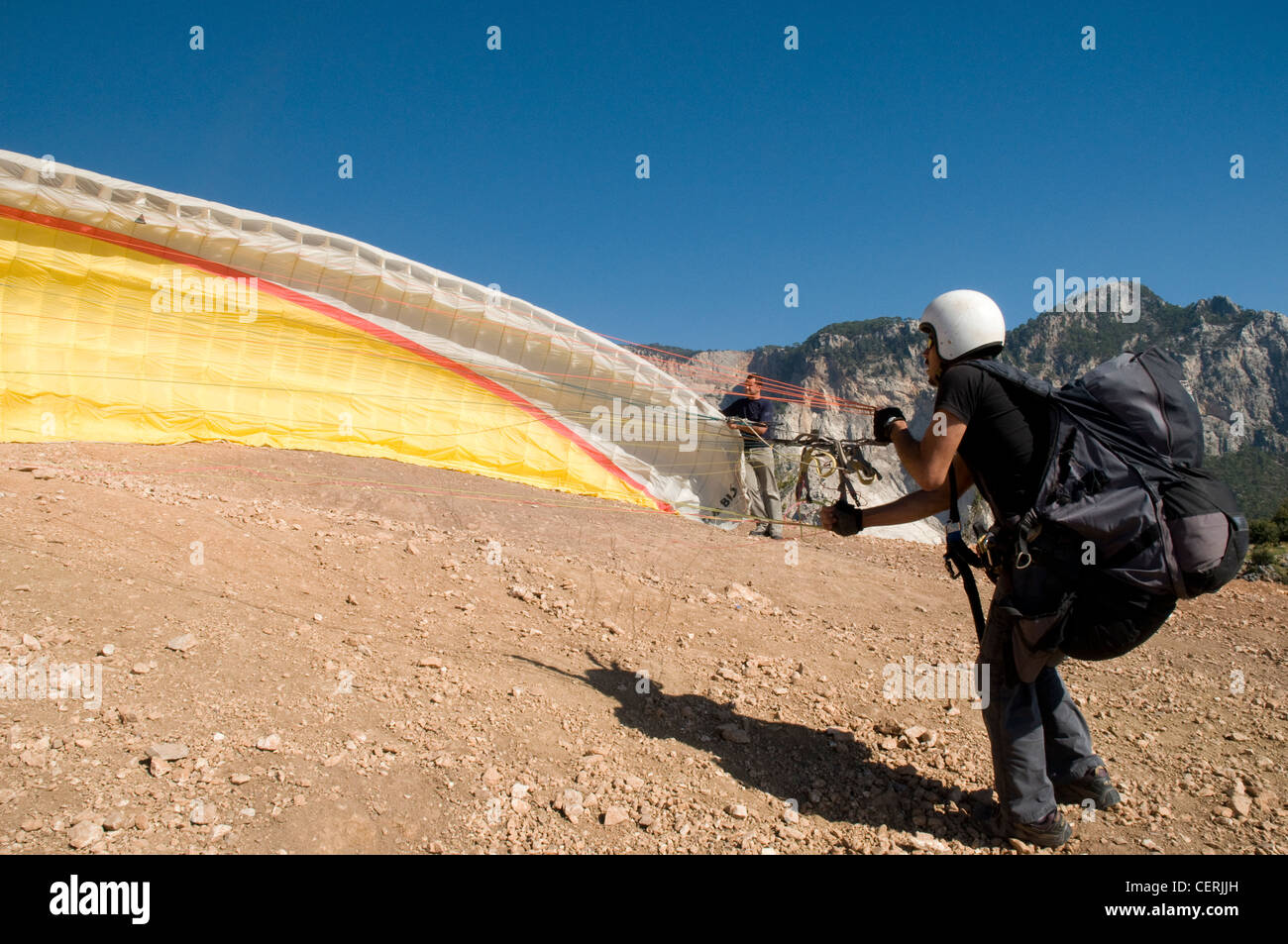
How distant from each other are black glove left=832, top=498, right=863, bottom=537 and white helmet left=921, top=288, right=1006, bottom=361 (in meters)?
0.88

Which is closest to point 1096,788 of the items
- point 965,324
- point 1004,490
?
point 1004,490

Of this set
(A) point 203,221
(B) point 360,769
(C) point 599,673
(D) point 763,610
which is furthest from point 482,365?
(B) point 360,769

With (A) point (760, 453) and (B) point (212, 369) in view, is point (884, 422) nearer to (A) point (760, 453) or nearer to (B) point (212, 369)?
(A) point (760, 453)

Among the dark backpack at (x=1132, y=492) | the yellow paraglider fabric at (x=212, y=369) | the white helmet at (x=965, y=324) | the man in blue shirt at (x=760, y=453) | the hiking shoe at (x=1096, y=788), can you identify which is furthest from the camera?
the man in blue shirt at (x=760, y=453)

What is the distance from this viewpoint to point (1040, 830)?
3098 millimetres

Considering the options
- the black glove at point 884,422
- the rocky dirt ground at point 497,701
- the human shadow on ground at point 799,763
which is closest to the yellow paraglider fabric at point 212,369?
the rocky dirt ground at point 497,701

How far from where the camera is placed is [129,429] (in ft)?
27.5

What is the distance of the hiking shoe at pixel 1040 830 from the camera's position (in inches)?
122

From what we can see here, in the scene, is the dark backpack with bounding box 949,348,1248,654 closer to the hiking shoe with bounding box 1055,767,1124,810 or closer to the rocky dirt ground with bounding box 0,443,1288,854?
the hiking shoe with bounding box 1055,767,1124,810

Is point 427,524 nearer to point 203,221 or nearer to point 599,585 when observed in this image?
point 599,585

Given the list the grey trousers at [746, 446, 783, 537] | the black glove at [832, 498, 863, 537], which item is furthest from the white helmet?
the grey trousers at [746, 446, 783, 537]

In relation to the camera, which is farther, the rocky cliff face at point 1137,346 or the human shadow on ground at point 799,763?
the rocky cliff face at point 1137,346

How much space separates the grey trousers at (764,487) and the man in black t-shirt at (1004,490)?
A: 6.38 m

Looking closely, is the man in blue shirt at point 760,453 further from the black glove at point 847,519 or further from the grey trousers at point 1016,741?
the grey trousers at point 1016,741
